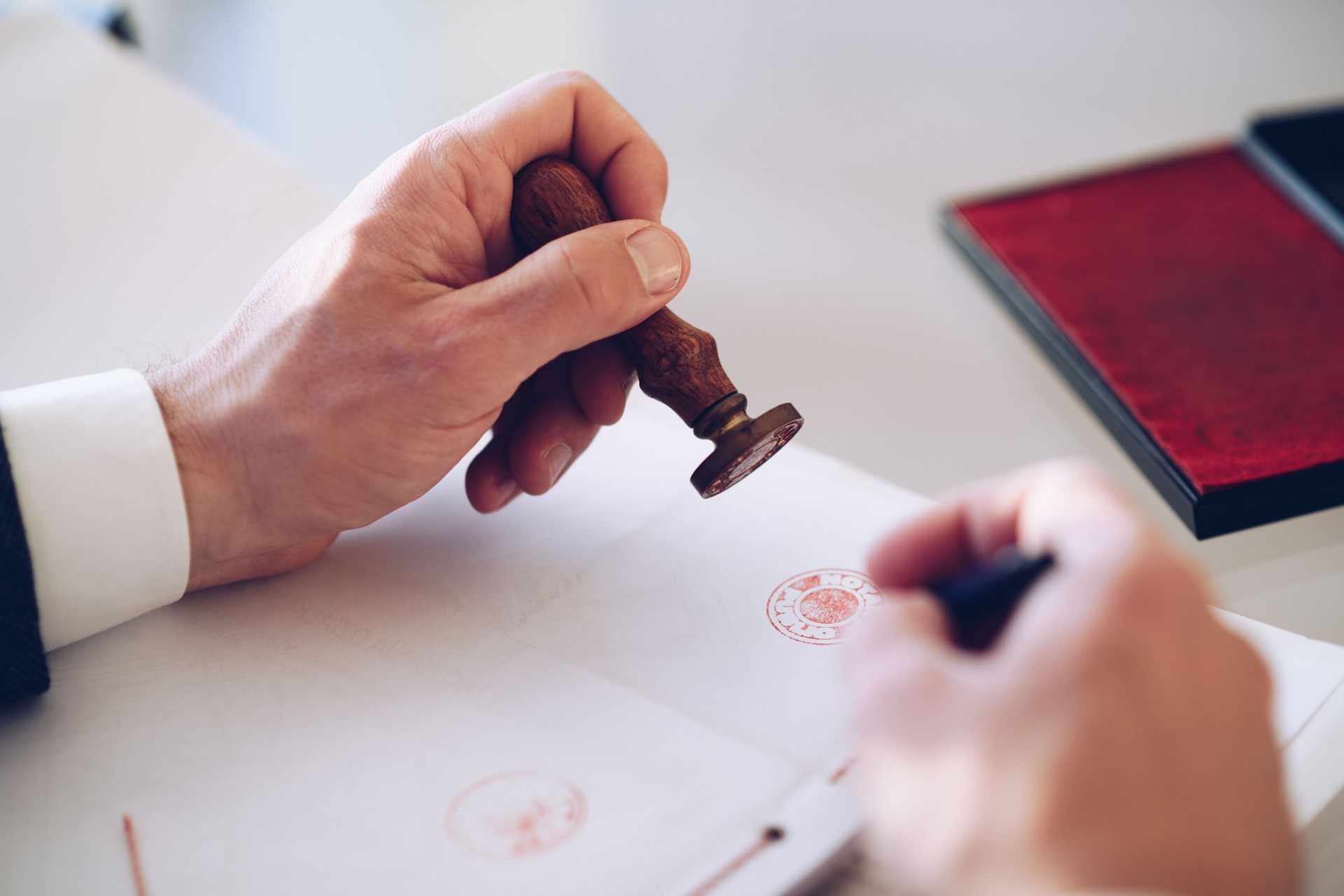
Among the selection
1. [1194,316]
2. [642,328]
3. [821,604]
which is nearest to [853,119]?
[1194,316]

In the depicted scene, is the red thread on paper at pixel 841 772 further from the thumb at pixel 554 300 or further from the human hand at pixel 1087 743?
the thumb at pixel 554 300

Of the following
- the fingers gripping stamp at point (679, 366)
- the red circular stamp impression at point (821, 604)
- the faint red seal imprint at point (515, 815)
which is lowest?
the faint red seal imprint at point (515, 815)

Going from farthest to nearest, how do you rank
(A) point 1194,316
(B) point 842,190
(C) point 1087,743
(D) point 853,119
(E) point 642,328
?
(D) point 853,119
(B) point 842,190
(A) point 1194,316
(E) point 642,328
(C) point 1087,743

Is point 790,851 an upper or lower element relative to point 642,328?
lower

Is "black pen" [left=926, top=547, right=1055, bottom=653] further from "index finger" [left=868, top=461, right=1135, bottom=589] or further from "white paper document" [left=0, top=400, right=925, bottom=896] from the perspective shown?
"white paper document" [left=0, top=400, right=925, bottom=896]

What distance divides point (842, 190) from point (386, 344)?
0.81 m

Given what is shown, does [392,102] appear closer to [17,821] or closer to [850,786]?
[17,821]

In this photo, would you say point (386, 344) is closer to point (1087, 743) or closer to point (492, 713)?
point (492, 713)

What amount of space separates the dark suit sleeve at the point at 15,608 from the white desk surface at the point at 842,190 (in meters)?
0.36

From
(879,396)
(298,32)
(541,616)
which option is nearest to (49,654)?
(541,616)

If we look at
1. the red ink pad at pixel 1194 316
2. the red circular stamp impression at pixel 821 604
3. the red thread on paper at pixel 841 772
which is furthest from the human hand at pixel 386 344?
the red ink pad at pixel 1194 316

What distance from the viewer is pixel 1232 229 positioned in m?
1.14

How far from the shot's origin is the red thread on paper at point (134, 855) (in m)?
0.55

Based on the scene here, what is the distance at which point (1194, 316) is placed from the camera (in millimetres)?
1016
